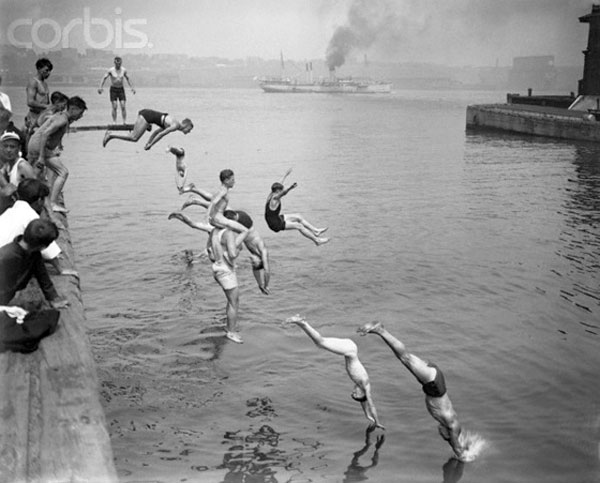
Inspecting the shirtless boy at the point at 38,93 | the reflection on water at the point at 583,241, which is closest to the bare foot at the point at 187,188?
the shirtless boy at the point at 38,93

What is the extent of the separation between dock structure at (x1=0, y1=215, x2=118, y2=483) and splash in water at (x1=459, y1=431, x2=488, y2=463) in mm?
5703

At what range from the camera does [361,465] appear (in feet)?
32.7

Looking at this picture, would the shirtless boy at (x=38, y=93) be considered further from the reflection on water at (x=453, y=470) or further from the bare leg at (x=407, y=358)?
the reflection on water at (x=453, y=470)

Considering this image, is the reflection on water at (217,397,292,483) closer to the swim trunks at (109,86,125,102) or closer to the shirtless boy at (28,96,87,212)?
the shirtless boy at (28,96,87,212)

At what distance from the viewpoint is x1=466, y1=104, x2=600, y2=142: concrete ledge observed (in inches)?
2429

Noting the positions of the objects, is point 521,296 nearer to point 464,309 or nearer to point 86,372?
point 464,309

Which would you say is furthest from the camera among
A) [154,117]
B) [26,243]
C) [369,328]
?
[154,117]

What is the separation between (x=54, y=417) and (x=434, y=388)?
531 centimetres

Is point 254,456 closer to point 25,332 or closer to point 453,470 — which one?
point 453,470

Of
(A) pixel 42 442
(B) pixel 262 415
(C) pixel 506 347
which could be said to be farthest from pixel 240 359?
(A) pixel 42 442

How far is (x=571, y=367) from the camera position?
14.1 metres

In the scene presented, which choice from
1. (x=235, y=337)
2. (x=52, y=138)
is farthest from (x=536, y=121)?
(x=52, y=138)

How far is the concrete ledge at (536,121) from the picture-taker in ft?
202

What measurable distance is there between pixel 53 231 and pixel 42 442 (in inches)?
98.3
